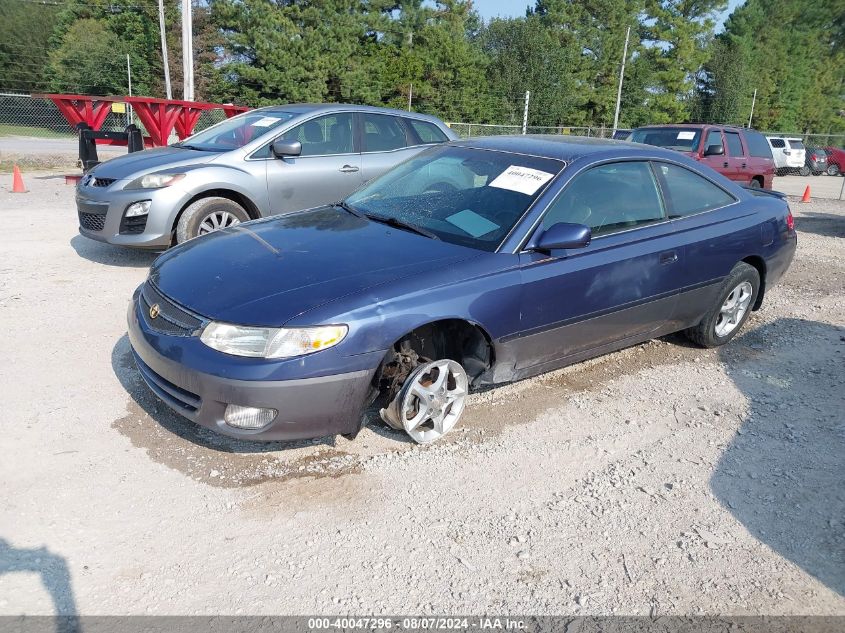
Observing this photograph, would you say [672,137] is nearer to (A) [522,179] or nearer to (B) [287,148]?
(B) [287,148]

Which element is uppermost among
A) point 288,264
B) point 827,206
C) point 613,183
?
point 613,183

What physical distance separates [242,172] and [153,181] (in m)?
0.82

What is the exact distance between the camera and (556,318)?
4.00 meters

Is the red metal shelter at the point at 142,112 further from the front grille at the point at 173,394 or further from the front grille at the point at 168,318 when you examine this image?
the front grille at the point at 173,394

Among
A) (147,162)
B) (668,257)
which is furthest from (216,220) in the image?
(668,257)

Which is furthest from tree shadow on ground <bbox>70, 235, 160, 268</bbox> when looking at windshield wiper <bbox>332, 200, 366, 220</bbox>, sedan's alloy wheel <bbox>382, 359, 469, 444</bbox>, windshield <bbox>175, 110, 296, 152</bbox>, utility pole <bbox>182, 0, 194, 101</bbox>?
utility pole <bbox>182, 0, 194, 101</bbox>

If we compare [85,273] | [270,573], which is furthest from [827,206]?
[270,573]

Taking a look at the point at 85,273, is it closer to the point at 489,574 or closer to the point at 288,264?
the point at 288,264

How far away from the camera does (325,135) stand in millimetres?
7215

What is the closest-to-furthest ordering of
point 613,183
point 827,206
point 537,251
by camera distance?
point 537,251, point 613,183, point 827,206

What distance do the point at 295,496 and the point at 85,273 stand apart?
430cm

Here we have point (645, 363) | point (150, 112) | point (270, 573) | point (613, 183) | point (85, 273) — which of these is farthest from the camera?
point (150, 112)

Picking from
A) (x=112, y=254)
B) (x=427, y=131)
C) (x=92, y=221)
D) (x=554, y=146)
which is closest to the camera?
(x=554, y=146)

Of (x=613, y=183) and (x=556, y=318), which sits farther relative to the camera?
(x=613, y=183)
